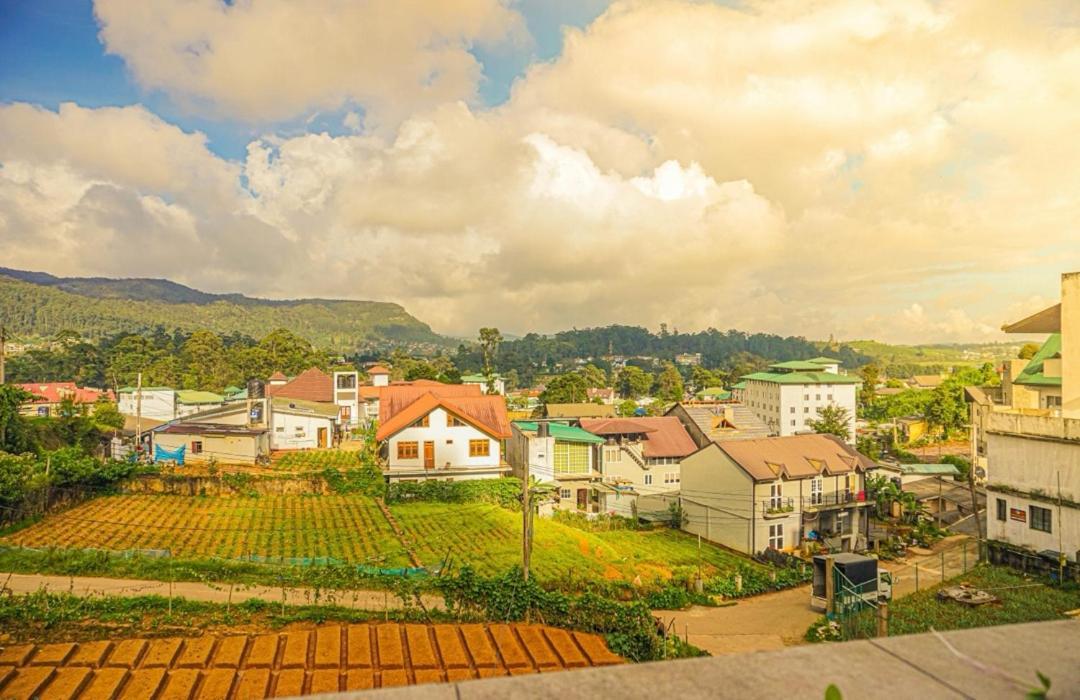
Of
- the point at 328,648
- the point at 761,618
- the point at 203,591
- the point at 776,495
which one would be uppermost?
the point at 328,648

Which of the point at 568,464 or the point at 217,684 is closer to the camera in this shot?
the point at 217,684

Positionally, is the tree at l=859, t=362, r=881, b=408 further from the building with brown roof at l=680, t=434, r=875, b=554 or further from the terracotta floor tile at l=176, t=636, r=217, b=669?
the terracotta floor tile at l=176, t=636, r=217, b=669

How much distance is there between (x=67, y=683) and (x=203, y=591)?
7057 mm

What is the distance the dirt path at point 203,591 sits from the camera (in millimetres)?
15086

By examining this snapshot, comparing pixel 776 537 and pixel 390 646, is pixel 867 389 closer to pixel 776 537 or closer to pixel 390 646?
pixel 776 537

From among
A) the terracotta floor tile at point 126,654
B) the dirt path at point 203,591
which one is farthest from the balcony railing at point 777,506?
the terracotta floor tile at point 126,654

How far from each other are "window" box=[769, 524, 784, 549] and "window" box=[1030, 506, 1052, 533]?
9.48 metres

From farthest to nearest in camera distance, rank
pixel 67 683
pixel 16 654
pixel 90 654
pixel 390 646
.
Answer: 1. pixel 390 646
2. pixel 90 654
3. pixel 16 654
4. pixel 67 683

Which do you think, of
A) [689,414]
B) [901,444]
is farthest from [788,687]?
[901,444]

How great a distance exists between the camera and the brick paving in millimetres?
9180

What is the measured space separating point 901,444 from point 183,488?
59.2 m

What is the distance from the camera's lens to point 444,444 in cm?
3328

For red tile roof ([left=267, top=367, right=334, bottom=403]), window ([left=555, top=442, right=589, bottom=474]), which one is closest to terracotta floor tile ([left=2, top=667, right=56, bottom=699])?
window ([left=555, top=442, right=589, bottom=474])

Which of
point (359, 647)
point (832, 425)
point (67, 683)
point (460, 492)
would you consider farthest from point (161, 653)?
→ point (832, 425)
